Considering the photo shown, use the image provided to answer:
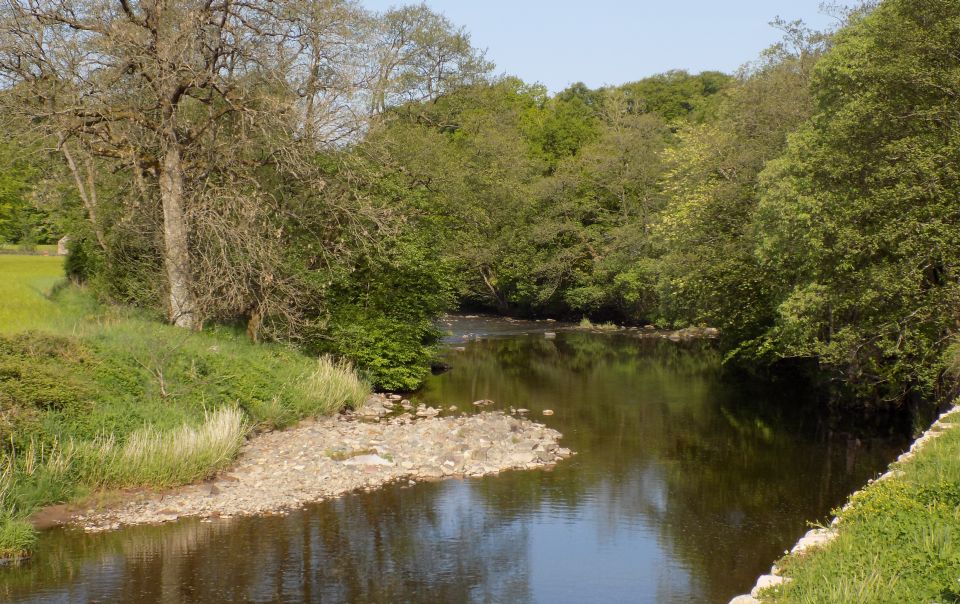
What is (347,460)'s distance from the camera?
60.3ft

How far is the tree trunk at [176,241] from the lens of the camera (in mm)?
23156

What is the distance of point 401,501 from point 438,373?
1708 cm

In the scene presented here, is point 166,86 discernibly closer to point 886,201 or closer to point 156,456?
point 156,456

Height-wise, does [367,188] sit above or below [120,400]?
above

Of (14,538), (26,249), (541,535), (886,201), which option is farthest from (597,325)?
(14,538)

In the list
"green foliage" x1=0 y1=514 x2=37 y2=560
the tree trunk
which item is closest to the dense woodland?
the tree trunk

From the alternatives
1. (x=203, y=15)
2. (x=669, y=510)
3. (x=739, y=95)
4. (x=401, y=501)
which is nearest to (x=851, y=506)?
(x=669, y=510)

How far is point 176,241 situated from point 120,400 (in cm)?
734

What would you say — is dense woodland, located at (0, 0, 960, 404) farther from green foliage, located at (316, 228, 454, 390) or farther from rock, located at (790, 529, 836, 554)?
rock, located at (790, 529, 836, 554)

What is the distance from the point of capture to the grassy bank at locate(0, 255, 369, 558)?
14.5 meters

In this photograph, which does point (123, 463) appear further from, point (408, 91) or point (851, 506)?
point (408, 91)

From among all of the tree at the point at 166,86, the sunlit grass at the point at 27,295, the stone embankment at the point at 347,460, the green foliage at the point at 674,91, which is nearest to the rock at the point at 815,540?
the stone embankment at the point at 347,460

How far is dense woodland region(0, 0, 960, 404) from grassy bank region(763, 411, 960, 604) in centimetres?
1012

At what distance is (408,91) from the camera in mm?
55500
